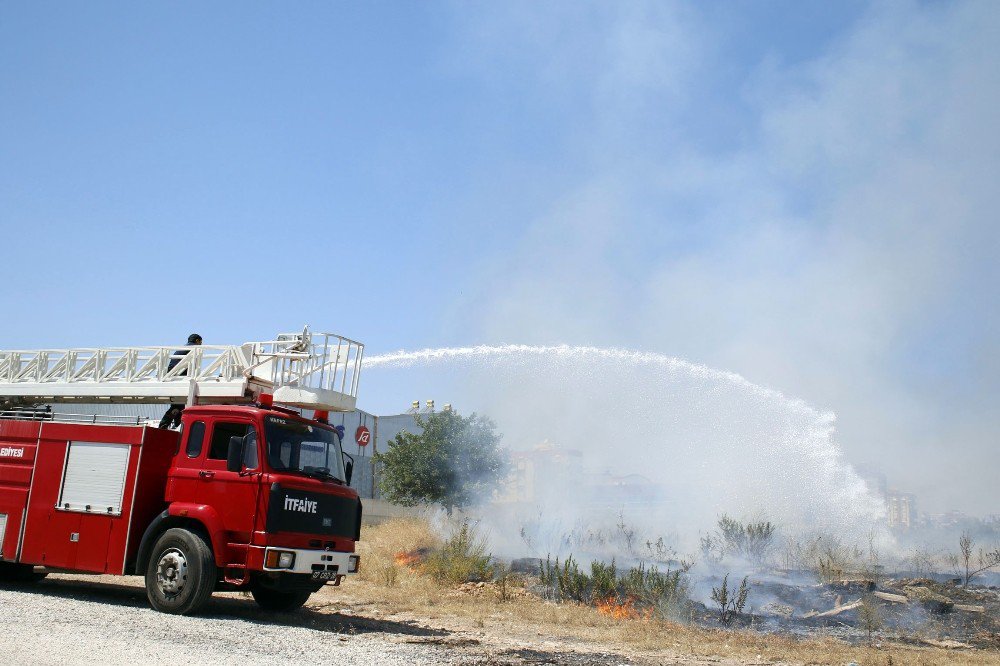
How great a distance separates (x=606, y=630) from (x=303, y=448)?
18.0ft

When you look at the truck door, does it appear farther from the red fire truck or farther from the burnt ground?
the burnt ground

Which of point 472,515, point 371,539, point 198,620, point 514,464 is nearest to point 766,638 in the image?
point 198,620

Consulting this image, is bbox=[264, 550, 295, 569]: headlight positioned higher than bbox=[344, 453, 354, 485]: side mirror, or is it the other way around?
bbox=[344, 453, 354, 485]: side mirror

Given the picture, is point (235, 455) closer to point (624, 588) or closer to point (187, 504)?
point (187, 504)

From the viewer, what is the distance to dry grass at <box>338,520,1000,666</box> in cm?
1015

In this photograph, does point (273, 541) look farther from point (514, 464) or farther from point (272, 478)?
point (514, 464)

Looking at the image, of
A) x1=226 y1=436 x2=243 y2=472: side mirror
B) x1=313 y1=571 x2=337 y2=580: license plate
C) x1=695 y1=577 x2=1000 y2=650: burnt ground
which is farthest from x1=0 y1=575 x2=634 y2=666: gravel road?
x1=695 y1=577 x2=1000 y2=650: burnt ground

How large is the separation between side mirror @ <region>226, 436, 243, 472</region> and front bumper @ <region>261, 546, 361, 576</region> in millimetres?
1188

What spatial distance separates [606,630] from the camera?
12.0 m

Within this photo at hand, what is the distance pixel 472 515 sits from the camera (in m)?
33.1

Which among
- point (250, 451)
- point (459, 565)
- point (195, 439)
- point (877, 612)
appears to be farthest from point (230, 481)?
point (877, 612)

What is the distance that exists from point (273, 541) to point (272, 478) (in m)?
0.80

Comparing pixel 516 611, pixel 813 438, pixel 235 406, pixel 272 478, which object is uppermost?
pixel 813 438

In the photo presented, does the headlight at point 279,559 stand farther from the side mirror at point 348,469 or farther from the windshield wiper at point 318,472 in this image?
the side mirror at point 348,469
